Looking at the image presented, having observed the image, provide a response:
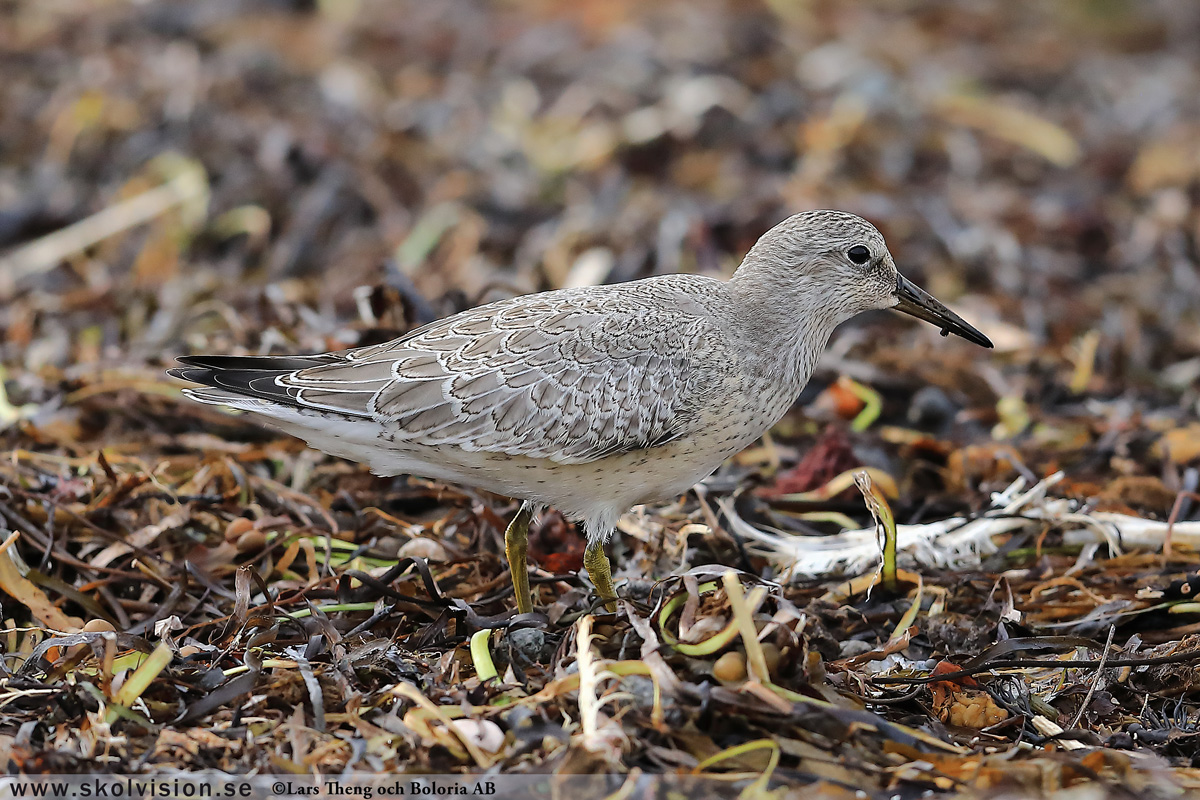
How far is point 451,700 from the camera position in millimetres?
3232

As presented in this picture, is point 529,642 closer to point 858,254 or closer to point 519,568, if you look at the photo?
point 519,568

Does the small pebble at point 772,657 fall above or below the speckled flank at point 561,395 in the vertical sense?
below

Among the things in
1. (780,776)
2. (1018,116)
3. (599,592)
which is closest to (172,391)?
(599,592)

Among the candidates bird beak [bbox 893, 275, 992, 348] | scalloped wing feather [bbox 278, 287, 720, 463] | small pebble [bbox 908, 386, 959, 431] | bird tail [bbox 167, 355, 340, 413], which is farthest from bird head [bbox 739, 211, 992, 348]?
bird tail [bbox 167, 355, 340, 413]

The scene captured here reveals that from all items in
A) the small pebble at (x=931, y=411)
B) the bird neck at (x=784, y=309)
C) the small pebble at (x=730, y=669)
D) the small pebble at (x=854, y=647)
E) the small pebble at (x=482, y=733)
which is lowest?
the small pebble at (x=854, y=647)

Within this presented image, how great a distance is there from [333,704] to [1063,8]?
1153cm

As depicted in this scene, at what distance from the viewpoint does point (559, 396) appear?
3898 mm

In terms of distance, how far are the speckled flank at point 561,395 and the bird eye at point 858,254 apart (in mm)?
278

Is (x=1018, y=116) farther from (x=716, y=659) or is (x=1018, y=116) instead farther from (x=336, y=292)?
(x=716, y=659)

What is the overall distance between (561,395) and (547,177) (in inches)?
163

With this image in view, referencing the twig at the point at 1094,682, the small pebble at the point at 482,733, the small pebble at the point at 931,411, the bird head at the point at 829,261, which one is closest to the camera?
the small pebble at the point at 482,733

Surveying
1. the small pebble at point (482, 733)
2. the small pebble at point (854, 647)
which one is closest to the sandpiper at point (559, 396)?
the small pebble at point (854, 647)

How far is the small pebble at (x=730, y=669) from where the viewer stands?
3.17 meters

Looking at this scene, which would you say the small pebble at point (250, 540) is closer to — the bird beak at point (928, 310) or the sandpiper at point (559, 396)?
the sandpiper at point (559, 396)
